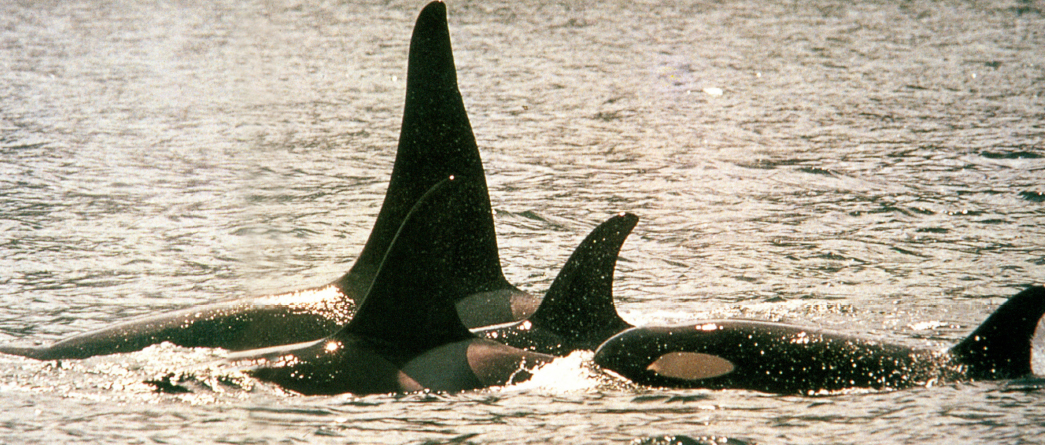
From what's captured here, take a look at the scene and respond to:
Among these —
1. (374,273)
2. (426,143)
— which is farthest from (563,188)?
(374,273)

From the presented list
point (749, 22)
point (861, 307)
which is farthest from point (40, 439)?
point (749, 22)

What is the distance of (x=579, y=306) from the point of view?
3.79 metres

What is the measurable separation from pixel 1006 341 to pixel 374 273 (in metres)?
1.87

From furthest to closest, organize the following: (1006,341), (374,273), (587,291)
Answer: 1. (374,273)
2. (587,291)
3. (1006,341)

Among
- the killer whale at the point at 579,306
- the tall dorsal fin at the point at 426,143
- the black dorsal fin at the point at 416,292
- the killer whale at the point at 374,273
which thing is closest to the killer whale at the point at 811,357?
the killer whale at the point at 579,306

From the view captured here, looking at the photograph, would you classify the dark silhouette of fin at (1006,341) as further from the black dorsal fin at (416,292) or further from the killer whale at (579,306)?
the black dorsal fin at (416,292)

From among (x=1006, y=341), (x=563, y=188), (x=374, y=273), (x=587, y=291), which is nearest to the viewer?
(x=1006, y=341)

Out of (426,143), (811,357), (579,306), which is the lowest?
(811,357)

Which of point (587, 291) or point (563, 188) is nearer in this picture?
point (587, 291)

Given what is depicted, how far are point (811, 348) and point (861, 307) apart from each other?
3.57 ft

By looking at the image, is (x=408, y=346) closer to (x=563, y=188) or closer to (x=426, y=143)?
(x=426, y=143)

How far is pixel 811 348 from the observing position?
3471mm

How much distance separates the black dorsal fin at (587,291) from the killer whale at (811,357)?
0.24 meters

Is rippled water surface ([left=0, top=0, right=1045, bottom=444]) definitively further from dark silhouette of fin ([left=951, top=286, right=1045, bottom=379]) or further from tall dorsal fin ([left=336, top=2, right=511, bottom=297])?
tall dorsal fin ([left=336, top=2, right=511, bottom=297])
